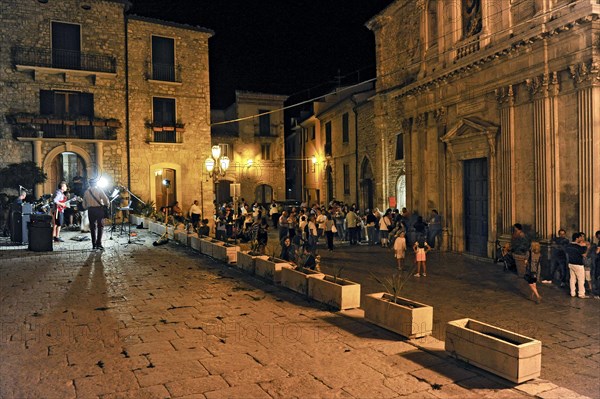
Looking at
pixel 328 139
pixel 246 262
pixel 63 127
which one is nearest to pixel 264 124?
pixel 328 139

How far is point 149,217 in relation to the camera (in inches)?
930

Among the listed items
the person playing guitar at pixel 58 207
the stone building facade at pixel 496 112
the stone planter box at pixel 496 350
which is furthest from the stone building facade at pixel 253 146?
the stone planter box at pixel 496 350

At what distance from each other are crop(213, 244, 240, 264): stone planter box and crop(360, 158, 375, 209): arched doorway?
14.8 meters

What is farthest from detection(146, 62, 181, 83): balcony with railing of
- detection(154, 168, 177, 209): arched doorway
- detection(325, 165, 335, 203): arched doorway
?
detection(325, 165, 335, 203): arched doorway

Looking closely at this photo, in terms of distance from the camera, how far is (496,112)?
1422cm

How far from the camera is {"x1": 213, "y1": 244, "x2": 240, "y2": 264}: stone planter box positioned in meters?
12.7

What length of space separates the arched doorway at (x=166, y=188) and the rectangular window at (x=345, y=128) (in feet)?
35.6

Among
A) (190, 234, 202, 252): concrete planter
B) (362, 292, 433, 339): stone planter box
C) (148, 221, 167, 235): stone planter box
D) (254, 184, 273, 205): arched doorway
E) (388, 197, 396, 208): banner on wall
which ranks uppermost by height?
(254, 184, 273, 205): arched doorway

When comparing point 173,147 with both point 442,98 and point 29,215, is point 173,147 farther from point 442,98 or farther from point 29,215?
point 442,98

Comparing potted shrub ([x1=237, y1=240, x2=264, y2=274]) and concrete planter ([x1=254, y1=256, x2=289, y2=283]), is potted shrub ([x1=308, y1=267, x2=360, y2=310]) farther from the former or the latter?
potted shrub ([x1=237, y1=240, x2=264, y2=274])

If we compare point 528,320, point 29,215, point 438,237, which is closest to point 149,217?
point 29,215

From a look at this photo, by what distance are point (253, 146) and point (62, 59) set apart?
1681 centimetres

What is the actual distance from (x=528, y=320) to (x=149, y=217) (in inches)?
765

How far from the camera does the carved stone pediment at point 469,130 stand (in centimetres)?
1434
